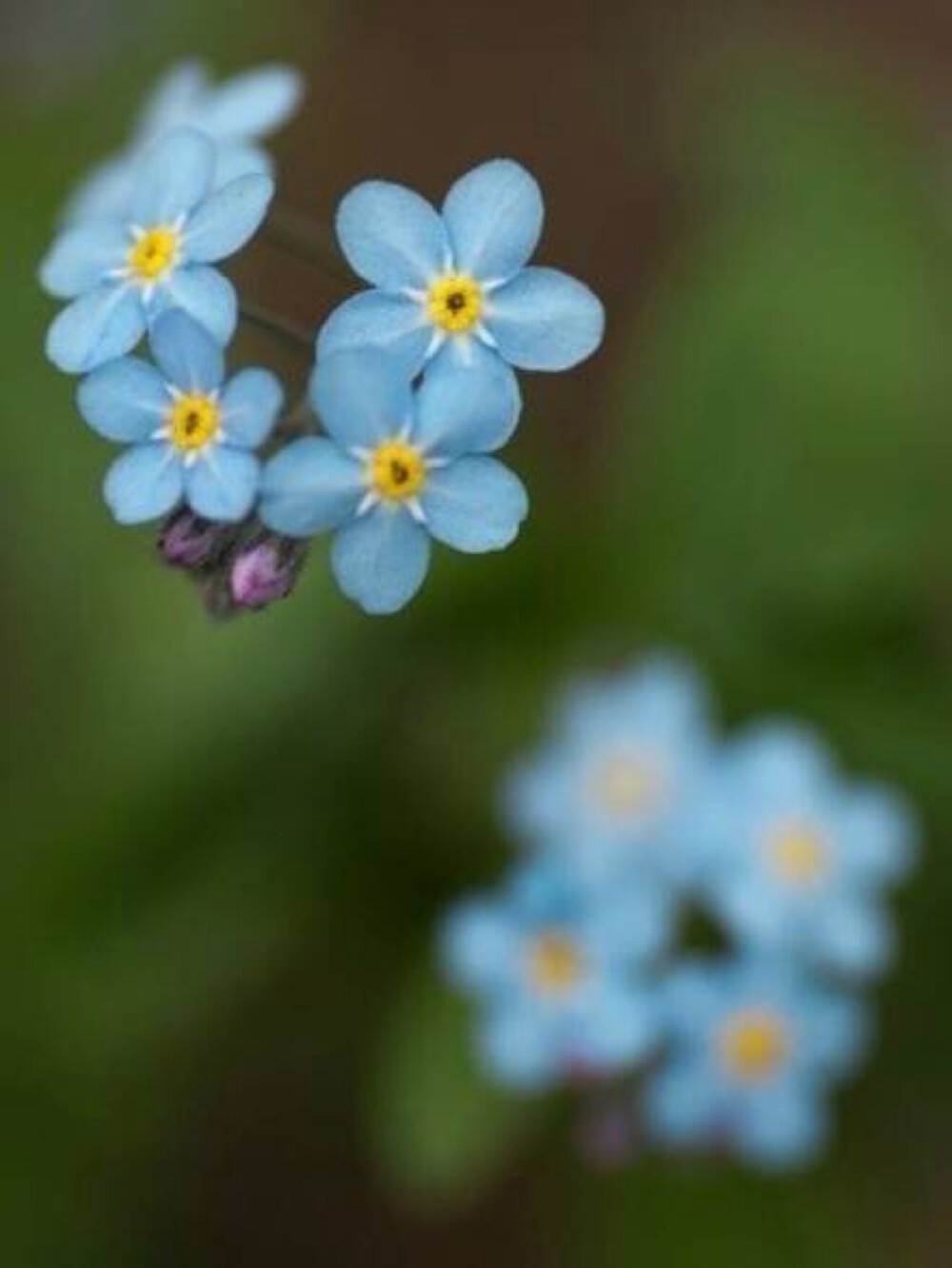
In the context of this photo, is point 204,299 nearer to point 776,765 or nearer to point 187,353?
point 187,353

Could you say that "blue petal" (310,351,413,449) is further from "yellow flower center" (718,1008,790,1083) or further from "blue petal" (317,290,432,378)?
"yellow flower center" (718,1008,790,1083)

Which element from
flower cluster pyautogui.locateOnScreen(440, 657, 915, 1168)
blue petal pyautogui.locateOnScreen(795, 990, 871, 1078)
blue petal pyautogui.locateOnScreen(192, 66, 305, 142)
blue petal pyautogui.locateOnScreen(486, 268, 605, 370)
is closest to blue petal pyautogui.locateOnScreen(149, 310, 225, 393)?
blue petal pyautogui.locateOnScreen(486, 268, 605, 370)

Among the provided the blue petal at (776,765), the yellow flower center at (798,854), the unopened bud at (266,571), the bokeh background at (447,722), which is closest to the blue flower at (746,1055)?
the yellow flower center at (798,854)

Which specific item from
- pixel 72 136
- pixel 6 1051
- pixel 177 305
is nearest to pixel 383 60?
pixel 72 136

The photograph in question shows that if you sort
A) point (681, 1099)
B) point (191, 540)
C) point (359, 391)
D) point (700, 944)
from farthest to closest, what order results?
point (700, 944) < point (681, 1099) < point (191, 540) < point (359, 391)

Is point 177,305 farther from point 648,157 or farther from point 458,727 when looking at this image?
point 648,157

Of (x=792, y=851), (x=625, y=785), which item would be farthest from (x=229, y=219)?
(x=625, y=785)
